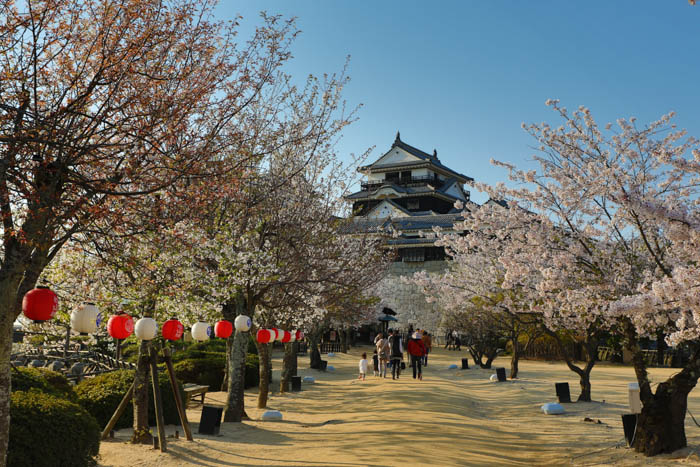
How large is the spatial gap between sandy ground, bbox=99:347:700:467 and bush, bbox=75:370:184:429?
1.35 ft

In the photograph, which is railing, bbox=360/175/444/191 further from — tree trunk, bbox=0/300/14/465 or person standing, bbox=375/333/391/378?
tree trunk, bbox=0/300/14/465

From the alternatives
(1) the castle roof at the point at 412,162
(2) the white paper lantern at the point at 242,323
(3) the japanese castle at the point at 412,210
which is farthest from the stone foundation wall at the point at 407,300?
(2) the white paper lantern at the point at 242,323

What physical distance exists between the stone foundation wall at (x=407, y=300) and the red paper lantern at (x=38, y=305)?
4255cm

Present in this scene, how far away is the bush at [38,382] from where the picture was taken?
30.1ft

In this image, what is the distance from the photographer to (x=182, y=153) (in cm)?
638

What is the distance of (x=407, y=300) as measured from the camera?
160 feet

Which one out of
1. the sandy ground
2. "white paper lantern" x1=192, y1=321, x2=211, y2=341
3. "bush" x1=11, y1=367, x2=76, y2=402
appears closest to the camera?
the sandy ground

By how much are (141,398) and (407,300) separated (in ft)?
132

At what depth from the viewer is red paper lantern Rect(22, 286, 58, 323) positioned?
18.3 feet

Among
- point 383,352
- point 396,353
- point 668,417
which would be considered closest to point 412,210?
point 383,352

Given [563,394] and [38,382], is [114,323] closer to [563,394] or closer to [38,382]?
[38,382]

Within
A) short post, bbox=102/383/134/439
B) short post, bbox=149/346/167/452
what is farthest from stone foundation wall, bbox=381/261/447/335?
short post, bbox=149/346/167/452

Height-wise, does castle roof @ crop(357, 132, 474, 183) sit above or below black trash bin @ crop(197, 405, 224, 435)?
above

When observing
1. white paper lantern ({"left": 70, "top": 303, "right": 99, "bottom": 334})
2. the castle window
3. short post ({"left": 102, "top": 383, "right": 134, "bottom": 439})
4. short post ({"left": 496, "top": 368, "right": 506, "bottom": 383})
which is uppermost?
the castle window
